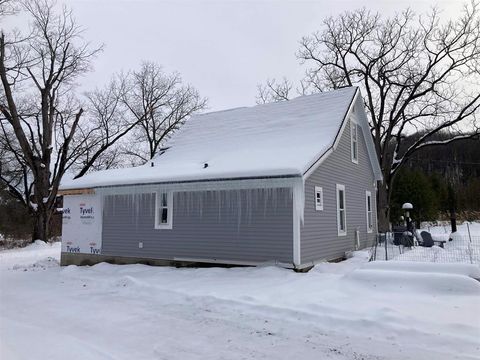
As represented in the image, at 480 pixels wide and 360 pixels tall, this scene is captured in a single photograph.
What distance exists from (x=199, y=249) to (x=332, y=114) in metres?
6.60

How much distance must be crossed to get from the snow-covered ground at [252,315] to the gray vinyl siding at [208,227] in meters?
0.64

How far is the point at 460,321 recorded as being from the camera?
5836mm

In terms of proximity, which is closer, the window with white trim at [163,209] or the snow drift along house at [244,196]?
the snow drift along house at [244,196]

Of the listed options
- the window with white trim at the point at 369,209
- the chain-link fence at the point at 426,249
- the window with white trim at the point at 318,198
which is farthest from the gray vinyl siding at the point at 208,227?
the window with white trim at the point at 369,209

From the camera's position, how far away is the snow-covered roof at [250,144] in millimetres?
10859

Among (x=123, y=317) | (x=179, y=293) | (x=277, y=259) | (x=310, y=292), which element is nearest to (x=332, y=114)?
(x=277, y=259)

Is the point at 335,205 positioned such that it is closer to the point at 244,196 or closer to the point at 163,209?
the point at 244,196

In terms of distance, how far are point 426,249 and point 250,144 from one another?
6804mm

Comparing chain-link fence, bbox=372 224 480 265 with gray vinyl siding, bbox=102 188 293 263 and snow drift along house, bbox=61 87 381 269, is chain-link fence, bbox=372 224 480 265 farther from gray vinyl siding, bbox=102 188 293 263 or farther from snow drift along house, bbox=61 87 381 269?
gray vinyl siding, bbox=102 188 293 263

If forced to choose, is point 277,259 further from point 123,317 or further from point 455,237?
point 455,237

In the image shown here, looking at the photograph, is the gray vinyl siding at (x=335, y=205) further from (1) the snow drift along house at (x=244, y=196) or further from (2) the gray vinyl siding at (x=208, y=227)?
(2) the gray vinyl siding at (x=208, y=227)

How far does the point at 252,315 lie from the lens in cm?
680

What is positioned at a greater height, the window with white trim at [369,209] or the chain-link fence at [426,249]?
the window with white trim at [369,209]

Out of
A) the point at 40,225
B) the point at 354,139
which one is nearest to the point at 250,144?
the point at 354,139
